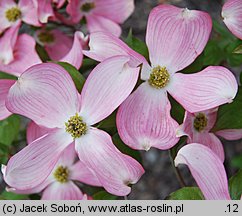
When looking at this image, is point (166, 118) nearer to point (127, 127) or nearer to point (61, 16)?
point (127, 127)

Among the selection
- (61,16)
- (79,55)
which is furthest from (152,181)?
(79,55)

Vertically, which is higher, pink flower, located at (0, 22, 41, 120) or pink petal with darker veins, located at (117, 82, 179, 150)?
pink petal with darker veins, located at (117, 82, 179, 150)

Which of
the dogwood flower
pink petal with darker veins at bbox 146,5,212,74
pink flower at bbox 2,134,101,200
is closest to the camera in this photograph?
the dogwood flower

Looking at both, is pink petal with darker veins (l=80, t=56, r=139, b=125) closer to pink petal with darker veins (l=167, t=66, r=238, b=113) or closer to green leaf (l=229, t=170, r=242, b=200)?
pink petal with darker veins (l=167, t=66, r=238, b=113)

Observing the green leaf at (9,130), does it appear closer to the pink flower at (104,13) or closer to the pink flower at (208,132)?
the pink flower at (104,13)

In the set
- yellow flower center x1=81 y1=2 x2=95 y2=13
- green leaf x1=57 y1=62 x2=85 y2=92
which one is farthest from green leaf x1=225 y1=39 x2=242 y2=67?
green leaf x1=57 y1=62 x2=85 y2=92

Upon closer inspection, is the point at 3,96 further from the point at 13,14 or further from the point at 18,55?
the point at 13,14
